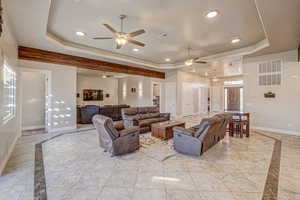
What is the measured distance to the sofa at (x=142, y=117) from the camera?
17.1 ft

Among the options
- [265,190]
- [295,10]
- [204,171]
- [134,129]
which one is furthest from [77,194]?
[295,10]

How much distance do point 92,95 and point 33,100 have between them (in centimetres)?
499

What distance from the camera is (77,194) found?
79.4 inches

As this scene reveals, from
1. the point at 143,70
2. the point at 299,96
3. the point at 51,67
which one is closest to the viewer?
the point at 299,96

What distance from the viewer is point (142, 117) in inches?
223

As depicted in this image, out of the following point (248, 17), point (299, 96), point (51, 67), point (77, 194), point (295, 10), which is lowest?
point (77, 194)

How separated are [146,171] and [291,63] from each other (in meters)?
6.29

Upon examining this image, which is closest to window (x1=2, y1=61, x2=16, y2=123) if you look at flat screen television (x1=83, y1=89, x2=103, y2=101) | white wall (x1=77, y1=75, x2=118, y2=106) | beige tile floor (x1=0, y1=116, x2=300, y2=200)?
beige tile floor (x1=0, y1=116, x2=300, y2=200)

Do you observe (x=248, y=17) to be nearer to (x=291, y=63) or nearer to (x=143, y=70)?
(x=291, y=63)

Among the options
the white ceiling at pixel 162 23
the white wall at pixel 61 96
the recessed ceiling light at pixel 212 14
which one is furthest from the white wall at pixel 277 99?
the white wall at pixel 61 96

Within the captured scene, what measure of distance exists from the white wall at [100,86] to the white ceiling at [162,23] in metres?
5.46

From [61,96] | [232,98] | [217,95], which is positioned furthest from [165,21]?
[232,98]

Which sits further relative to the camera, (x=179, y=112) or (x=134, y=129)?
(x=179, y=112)

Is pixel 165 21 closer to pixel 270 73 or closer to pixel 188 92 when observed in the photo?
pixel 270 73
